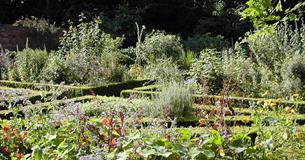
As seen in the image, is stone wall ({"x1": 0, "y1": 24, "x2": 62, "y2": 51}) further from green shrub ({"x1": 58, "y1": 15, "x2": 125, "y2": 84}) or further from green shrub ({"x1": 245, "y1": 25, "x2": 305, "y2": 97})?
green shrub ({"x1": 245, "y1": 25, "x2": 305, "y2": 97})

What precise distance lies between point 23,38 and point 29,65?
5384 millimetres

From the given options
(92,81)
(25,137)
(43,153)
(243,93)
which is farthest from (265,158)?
(92,81)

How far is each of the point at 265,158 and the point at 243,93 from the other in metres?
4.30

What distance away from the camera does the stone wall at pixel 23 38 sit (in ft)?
50.2

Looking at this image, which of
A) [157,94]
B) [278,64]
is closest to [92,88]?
[157,94]

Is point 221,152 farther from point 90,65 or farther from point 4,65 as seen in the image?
point 4,65

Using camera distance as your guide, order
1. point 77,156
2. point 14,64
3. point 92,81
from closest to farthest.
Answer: point 77,156, point 92,81, point 14,64

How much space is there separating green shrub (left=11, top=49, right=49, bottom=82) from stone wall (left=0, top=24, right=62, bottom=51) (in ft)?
14.7

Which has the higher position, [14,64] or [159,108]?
[14,64]

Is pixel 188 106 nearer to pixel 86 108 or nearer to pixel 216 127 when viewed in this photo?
pixel 86 108

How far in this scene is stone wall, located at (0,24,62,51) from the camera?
1529cm

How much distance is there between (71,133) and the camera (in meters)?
3.97

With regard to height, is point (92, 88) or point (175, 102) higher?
point (92, 88)

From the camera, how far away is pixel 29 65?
1035 cm
